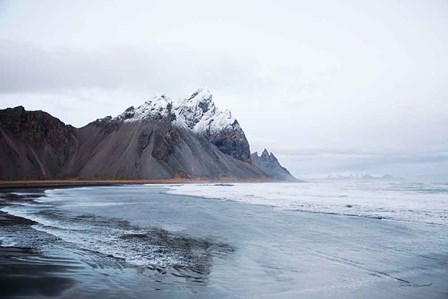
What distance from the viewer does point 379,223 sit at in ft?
68.9

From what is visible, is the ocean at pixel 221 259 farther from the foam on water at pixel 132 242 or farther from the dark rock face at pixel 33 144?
the dark rock face at pixel 33 144

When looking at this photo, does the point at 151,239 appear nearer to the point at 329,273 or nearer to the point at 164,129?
the point at 329,273

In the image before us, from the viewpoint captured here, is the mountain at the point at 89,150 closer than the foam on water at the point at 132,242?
No

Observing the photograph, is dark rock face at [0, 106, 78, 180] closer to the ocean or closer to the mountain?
the mountain

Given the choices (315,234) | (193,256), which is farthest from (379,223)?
(193,256)

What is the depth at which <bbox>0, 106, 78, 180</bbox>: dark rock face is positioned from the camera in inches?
5389

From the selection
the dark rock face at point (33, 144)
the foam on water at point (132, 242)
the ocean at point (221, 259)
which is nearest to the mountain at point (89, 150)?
the dark rock face at point (33, 144)

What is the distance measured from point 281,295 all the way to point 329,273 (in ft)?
8.87

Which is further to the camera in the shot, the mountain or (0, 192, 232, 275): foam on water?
the mountain

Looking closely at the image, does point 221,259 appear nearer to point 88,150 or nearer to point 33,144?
point 33,144

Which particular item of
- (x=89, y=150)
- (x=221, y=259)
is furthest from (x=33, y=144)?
(x=221, y=259)

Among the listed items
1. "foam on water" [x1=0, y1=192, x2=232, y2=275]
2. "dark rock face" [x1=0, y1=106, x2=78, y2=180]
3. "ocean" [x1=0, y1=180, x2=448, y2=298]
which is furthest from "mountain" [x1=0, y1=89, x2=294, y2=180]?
"ocean" [x1=0, y1=180, x2=448, y2=298]

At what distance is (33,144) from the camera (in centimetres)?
15762

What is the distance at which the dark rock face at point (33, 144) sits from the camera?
137 meters
